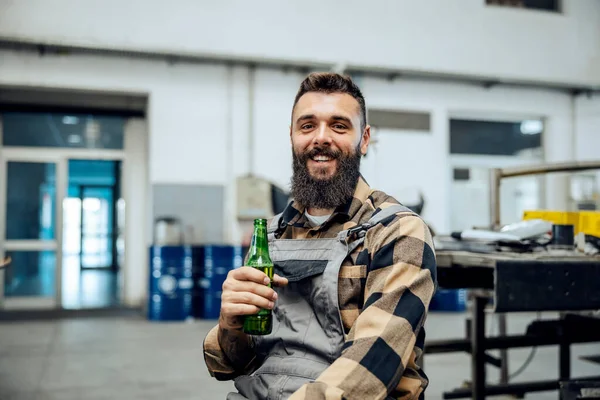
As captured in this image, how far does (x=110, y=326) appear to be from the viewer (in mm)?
6180

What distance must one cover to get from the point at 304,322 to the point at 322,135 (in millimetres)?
502

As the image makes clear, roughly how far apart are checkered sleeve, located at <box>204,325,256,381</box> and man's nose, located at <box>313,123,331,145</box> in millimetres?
568

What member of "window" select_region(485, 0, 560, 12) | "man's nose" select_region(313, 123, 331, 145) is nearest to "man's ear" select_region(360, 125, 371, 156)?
"man's nose" select_region(313, 123, 331, 145)

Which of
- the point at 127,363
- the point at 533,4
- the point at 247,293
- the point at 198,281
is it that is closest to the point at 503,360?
the point at 247,293

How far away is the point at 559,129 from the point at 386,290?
8256mm

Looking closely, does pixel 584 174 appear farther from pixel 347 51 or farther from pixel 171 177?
pixel 171 177

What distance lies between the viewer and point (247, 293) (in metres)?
1.25

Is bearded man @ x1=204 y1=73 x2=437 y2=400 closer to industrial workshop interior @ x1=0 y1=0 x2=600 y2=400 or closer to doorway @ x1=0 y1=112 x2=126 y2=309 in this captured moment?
industrial workshop interior @ x1=0 y1=0 x2=600 y2=400

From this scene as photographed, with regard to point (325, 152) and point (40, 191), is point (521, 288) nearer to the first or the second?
point (325, 152)

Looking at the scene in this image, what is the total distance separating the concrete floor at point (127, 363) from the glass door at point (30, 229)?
3.43 ft

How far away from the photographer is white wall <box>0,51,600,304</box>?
6762 millimetres

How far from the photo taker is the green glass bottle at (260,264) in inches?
52.6

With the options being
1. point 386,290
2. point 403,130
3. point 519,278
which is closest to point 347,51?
point 403,130

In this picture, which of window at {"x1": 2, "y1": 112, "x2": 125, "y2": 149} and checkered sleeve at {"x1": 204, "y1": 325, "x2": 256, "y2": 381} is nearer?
checkered sleeve at {"x1": 204, "y1": 325, "x2": 256, "y2": 381}
